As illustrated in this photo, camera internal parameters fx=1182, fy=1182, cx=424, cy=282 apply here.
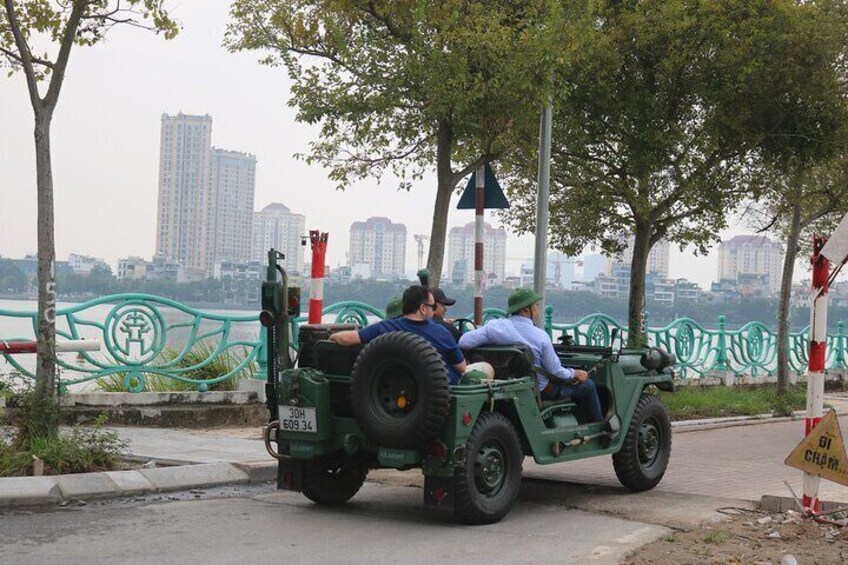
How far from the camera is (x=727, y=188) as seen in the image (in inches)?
749

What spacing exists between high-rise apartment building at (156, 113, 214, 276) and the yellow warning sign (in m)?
15.1

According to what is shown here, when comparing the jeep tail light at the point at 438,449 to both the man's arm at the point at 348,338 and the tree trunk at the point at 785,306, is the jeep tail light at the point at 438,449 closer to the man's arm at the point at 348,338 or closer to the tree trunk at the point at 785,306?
the man's arm at the point at 348,338

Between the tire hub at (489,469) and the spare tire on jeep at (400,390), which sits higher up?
the spare tire on jeep at (400,390)

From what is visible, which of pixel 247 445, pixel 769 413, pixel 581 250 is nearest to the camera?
pixel 247 445

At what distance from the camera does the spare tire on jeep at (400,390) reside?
813 cm

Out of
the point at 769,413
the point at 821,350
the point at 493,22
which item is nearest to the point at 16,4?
the point at 493,22

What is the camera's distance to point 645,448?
10.5 m

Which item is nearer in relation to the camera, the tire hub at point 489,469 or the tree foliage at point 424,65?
the tire hub at point 489,469

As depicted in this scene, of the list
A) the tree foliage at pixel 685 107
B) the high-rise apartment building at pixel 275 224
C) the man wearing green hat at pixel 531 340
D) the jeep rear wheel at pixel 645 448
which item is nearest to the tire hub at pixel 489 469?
the man wearing green hat at pixel 531 340

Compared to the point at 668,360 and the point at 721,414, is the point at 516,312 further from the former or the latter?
the point at 721,414

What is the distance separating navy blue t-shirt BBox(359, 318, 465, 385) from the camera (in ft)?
28.3

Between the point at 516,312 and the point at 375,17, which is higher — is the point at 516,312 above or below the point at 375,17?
below

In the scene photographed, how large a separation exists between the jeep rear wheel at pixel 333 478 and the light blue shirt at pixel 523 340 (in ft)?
4.26

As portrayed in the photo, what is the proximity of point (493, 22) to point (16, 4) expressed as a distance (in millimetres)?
5194
